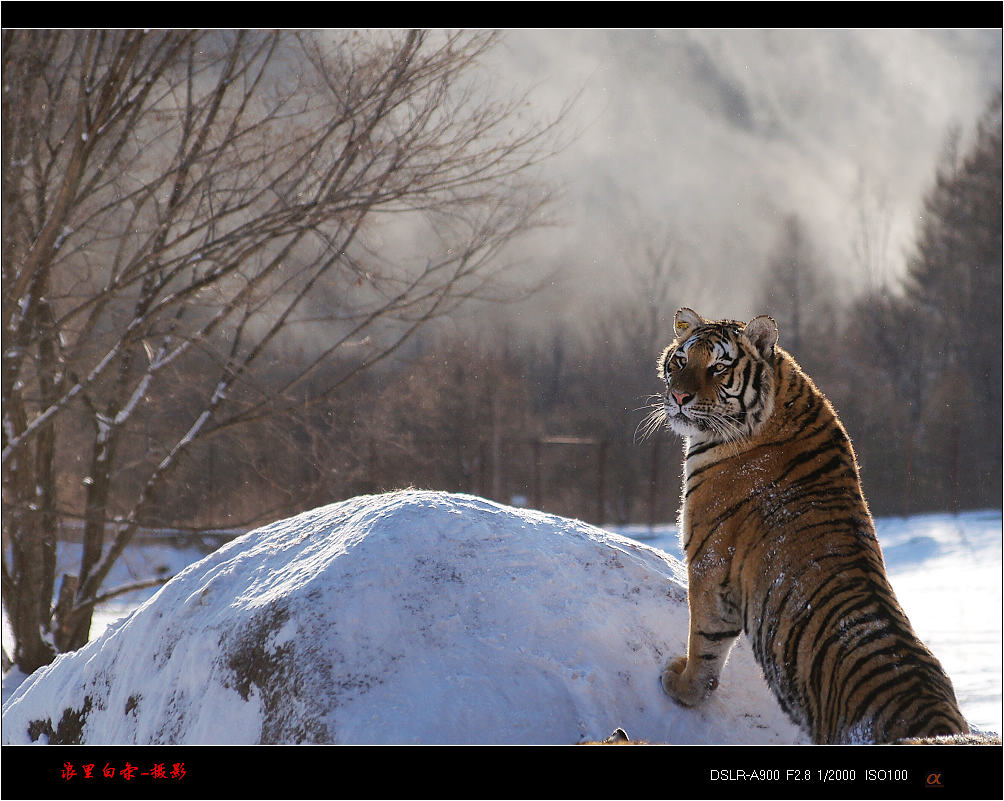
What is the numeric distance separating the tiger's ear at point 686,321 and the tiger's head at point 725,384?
0.32 ft

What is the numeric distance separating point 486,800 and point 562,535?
62.3 inches

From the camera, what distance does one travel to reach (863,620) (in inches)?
93.4

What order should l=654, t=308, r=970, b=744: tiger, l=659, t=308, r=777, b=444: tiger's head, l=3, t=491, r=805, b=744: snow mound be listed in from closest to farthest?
l=654, t=308, r=970, b=744: tiger < l=3, t=491, r=805, b=744: snow mound < l=659, t=308, r=777, b=444: tiger's head

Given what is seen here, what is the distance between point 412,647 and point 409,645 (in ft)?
0.04

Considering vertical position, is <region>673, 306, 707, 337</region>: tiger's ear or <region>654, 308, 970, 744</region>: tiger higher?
<region>673, 306, 707, 337</region>: tiger's ear

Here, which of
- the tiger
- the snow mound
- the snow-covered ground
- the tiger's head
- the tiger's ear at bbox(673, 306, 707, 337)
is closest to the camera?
the tiger

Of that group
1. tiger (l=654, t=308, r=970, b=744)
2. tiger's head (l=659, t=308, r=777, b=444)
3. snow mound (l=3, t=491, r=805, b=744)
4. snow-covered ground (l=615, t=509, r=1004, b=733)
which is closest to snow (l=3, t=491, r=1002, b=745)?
snow mound (l=3, t=491, r=805, b=744)

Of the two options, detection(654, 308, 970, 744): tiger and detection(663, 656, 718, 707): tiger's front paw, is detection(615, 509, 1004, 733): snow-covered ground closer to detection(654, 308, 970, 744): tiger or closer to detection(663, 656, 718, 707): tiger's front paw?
detection(663, 656, 718, 707): tiger's front paw

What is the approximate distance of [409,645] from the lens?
2.73m

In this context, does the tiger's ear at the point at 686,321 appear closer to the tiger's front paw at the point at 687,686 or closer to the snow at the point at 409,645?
the snow at the point at 409,645

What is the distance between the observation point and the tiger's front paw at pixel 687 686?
2.78 meters

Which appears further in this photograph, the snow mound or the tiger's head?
the tiger's head

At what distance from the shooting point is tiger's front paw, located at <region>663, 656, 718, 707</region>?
2783 millimetres

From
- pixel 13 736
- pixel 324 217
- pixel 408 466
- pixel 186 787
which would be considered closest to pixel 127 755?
pixel 186 787
